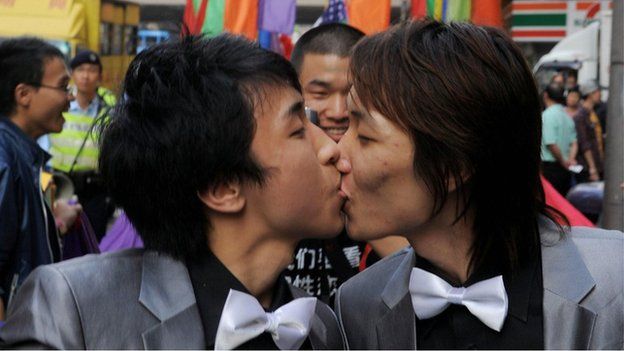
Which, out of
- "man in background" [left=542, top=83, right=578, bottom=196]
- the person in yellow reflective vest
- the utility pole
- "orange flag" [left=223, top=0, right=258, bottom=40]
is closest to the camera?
the utility pole

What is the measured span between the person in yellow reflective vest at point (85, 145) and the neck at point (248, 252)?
543cm

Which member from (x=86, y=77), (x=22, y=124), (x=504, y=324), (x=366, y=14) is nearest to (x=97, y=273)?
(x=504, y=324)

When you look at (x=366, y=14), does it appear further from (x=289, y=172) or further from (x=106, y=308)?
(x=106, y=308)

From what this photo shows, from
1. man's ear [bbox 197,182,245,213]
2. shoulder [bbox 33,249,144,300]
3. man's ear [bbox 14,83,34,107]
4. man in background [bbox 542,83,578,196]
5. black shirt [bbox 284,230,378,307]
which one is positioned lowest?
man in background [bbox 542,83,578,196]

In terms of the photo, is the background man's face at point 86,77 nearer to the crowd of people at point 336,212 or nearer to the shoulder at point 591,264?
the crowd of people at point 336,212

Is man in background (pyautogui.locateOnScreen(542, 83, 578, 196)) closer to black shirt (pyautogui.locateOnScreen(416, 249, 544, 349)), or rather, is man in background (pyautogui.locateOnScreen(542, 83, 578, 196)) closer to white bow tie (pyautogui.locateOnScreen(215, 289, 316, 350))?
black shirt (pyautogui.locateOnScreen(416, 249, 544, 349))

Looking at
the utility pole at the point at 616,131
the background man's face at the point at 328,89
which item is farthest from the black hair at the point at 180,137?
the utility pole at the point at 616,131

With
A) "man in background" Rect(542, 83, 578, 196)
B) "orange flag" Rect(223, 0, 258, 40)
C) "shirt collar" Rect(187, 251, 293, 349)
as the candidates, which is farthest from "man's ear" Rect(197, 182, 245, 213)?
"man in background" Rect(542, 83, 578, 196)

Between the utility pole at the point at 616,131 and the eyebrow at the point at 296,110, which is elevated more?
the eyebrow at the point at 296,110

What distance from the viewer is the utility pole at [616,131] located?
6465 millimetres

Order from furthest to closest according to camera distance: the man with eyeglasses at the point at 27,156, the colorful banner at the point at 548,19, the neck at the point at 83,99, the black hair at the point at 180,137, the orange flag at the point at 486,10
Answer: the colorful banner at the point at 548,19 < the neck at the point at 83,99 < the orange flag at the point at 486,10 < the man with eyeglasses at the point at 27,156 < the black hair at the point at 180,137

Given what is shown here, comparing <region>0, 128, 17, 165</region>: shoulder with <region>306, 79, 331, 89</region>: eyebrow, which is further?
<region>0, 128, 17, 165</region>: shoulder

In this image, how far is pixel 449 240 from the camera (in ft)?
10.2

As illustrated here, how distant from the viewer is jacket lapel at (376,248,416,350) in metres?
3.02
